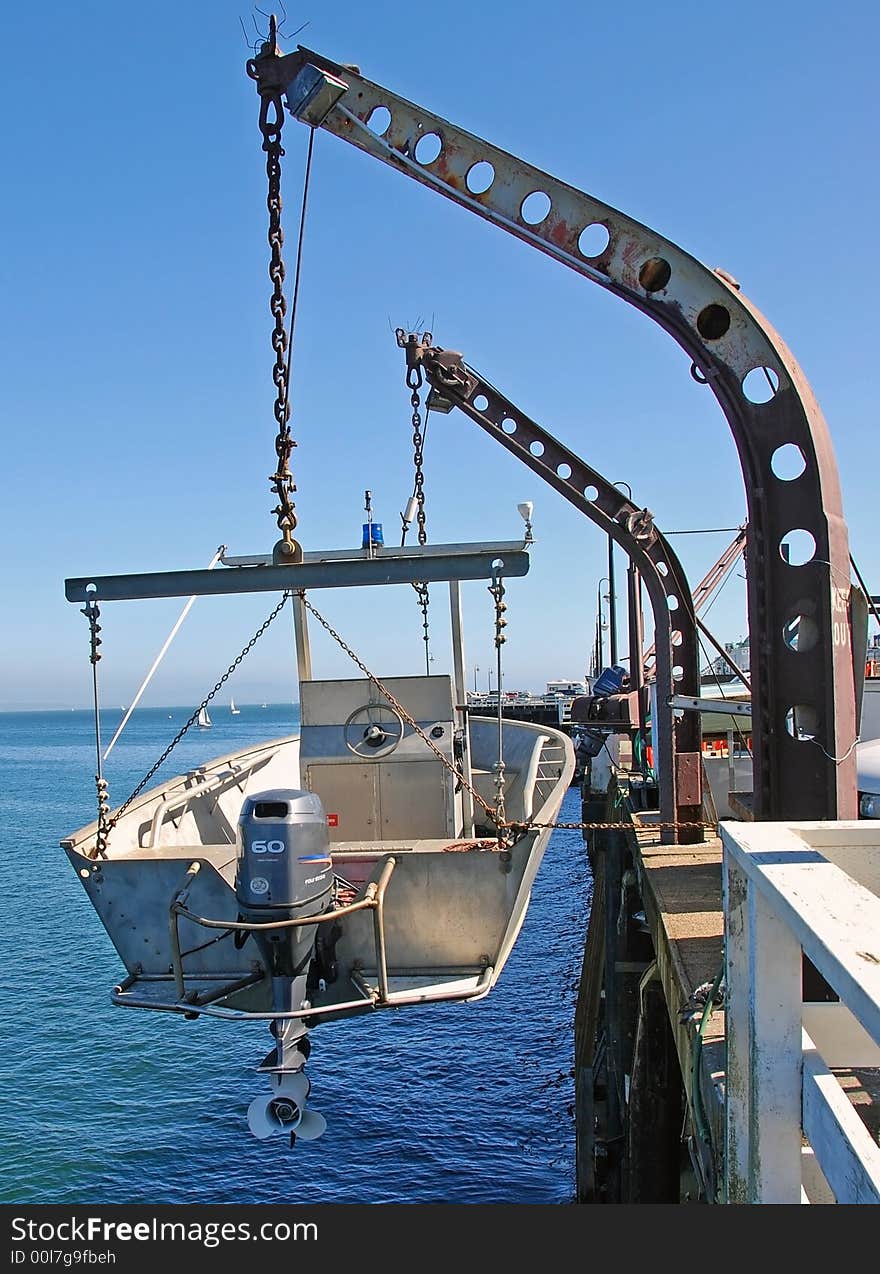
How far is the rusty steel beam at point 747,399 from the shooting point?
5523 millimetres

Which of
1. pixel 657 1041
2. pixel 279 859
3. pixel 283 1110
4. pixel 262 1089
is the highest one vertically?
pixel 279 859

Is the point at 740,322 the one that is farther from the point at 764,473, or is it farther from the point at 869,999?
the point at 869,999

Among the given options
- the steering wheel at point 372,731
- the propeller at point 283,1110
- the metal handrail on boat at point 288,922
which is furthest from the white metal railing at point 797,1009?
the steering wheel at point 372,731

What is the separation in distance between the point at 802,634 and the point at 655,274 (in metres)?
2.68

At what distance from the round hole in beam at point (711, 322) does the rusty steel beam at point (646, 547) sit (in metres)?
3.21

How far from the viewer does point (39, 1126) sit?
12469mm

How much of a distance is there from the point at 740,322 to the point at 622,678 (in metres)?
10.0

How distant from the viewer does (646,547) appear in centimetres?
966

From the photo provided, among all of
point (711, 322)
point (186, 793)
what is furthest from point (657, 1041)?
point (711, 322)

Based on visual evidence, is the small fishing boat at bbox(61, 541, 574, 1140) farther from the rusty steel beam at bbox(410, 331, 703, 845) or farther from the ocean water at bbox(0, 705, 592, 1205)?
the ocean water at bbox(0, 705, 592, 1205)

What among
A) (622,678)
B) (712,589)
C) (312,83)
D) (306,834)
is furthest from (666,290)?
(712,589)

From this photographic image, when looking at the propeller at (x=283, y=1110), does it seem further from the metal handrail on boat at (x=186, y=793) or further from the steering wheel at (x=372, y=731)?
the steering wheel at (x=372, y=731)

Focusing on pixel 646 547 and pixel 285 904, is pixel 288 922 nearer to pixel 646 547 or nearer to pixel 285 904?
pixel 285 904

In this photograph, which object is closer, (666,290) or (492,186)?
(666,290)
